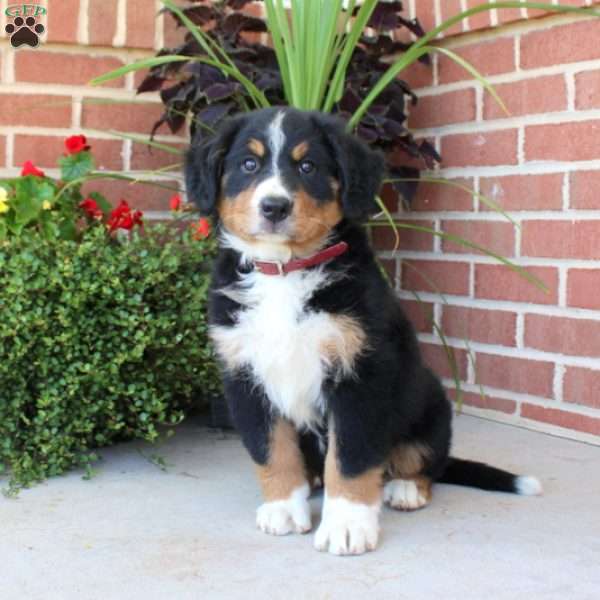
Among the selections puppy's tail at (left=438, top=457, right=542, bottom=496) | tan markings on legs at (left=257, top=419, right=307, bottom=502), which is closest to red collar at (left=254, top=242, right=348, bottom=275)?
tan markings on legs at (left=257, top=419, right=307, bottom=502)

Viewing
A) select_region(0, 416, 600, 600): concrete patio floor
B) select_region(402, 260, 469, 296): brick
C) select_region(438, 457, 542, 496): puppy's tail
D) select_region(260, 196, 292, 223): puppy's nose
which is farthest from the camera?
select_region(402, 260, 469, 296): brick

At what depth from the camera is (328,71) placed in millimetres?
3574

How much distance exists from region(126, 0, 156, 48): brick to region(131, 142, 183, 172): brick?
0.46 m

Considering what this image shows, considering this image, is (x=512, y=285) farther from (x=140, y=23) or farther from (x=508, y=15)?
(x=140, y=23)

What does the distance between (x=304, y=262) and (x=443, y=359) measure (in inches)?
65.8

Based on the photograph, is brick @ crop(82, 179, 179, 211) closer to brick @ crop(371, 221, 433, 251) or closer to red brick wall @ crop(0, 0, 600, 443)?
red brick wall @ crop(0, 0, 600, 443)

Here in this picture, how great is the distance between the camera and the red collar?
263cm

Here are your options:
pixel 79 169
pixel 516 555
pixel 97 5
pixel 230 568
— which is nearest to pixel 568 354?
pixel 516 555

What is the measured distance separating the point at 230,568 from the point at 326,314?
74cm

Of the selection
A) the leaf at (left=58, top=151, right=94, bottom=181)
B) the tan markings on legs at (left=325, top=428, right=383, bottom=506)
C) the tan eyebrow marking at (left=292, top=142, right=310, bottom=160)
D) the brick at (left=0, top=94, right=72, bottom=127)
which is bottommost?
the tan markings on legs at (left=325, top=428, right=383, bottom=506)

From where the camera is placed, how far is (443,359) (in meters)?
4.12

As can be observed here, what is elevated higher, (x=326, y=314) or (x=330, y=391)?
(x=326, y=314)

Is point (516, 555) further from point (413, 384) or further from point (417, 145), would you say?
point (417, 145)

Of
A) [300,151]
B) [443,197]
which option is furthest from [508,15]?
[300,151]
